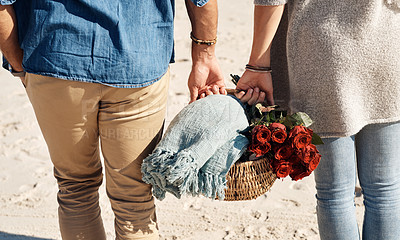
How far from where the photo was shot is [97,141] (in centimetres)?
184

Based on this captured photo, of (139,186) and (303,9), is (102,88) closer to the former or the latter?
(139,186)

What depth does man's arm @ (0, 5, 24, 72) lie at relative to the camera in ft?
5.08

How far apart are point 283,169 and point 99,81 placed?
2.59 ft

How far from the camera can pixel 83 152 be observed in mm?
1789

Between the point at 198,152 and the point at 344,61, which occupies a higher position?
the point at 344,61

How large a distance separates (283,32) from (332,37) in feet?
0.92

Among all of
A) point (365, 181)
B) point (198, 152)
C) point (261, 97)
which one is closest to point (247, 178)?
point (198, 152)

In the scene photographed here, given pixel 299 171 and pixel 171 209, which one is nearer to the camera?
pixel 299 171

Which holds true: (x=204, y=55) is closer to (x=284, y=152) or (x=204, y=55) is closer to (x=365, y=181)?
(x=284, y=152)

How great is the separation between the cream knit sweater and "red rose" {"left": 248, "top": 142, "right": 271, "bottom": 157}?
22cm

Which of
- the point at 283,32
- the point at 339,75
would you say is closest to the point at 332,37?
the point at 339,75

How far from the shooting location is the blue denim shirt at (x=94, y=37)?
1497mm

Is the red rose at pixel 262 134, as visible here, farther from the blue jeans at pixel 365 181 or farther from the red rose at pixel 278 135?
the blue jeans at pixel 365 181

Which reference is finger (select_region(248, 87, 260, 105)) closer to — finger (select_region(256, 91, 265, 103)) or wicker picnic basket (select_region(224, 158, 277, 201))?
finger (select_region(256, 91, 265, 103))
